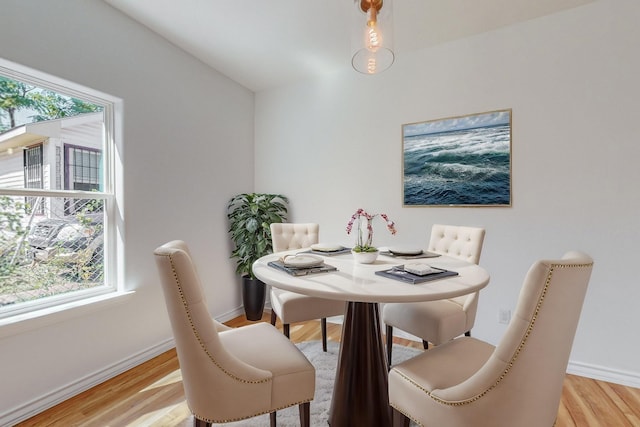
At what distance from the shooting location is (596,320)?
2.24m

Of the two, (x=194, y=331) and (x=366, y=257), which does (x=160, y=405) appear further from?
(x=366, y=257)

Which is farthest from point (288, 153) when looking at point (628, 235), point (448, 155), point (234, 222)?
point (628, 235)

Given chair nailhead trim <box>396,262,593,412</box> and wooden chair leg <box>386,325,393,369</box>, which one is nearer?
chair nailhead trim <box>396,262,593,412</box>

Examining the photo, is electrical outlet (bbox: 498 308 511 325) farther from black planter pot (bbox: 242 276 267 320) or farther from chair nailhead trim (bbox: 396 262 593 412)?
black planter pot (bbox: 242 276 267 320)

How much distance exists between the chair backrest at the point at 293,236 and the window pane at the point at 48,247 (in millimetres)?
1295

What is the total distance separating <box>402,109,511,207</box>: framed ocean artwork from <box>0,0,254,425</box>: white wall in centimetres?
191

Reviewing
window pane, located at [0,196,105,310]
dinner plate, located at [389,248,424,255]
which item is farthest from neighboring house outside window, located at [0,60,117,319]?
dinner plate, located at [389,248,424,255]

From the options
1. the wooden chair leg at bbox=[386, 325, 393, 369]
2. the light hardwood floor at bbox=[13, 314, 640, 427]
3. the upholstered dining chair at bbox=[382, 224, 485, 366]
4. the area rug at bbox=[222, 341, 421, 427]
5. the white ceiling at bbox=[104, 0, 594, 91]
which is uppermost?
the white ceiling at bbox=[104, 0, 594, 91]

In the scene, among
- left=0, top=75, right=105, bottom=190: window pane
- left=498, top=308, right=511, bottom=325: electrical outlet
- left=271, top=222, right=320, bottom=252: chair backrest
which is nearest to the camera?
left=0, top=75, right=105, bottom=190: window pane

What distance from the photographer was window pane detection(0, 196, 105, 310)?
1820mm

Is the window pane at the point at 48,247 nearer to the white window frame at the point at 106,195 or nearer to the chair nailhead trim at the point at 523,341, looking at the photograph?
the white window frame at the point at 106,195

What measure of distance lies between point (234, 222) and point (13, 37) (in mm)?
2131

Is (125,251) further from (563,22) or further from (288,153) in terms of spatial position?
(563,22)

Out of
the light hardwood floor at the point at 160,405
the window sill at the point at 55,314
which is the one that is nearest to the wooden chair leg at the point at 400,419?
the light hardwood floor at the point at 160,405
